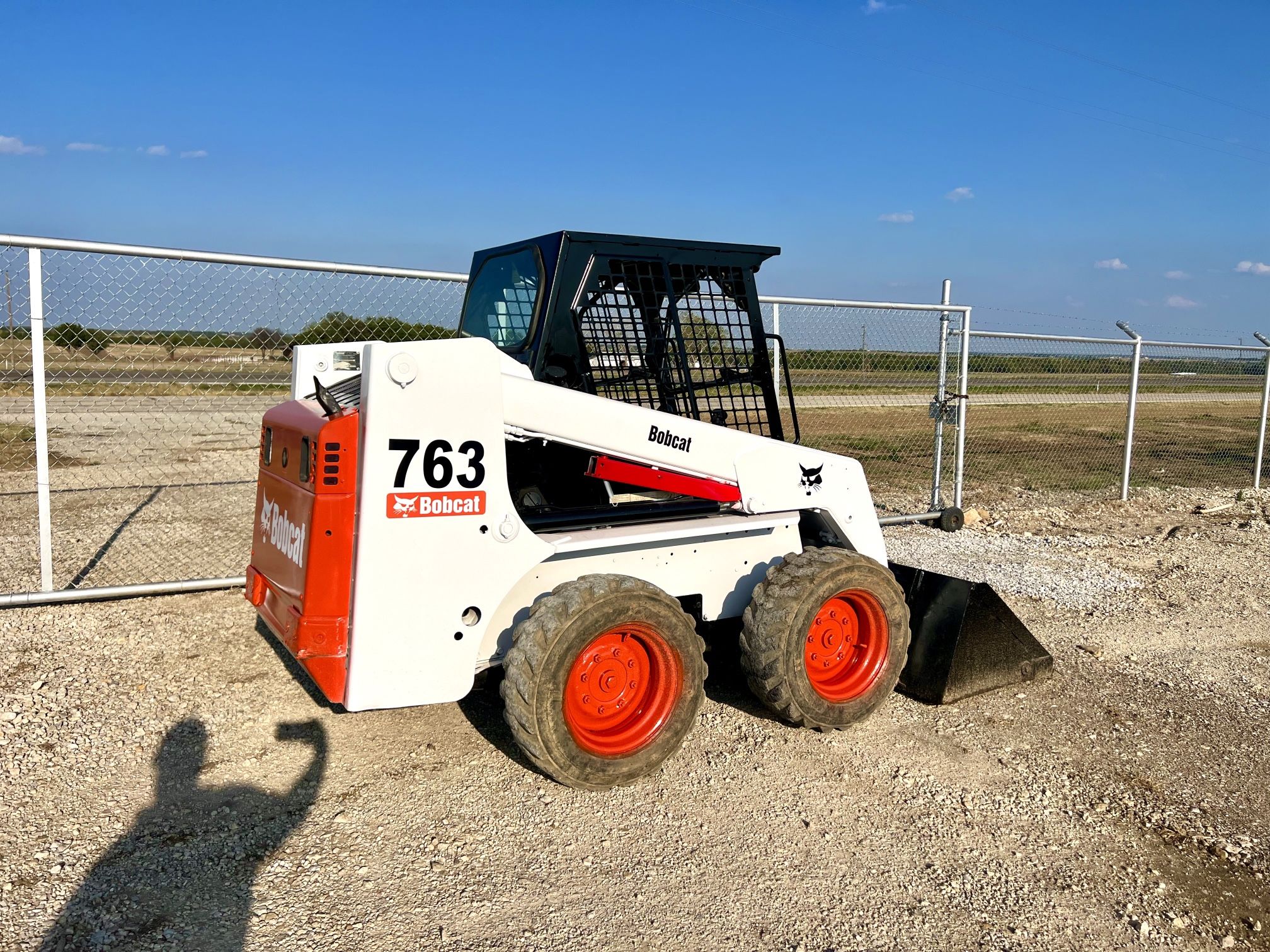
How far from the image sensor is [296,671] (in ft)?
16.5

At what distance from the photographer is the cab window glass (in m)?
4.36

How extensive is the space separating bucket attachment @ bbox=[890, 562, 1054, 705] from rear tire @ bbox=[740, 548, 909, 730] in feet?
0.98

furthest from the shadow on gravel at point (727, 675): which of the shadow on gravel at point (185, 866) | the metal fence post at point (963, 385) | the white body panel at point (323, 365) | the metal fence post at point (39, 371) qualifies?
the metal fence post at point (963, 385)

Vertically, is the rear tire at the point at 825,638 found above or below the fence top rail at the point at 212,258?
below

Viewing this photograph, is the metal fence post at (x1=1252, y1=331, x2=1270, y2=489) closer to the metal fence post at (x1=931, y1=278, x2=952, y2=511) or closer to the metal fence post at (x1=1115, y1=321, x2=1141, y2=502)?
the metal fence post at (x1=1115, y1=321, x2=1141, y2=502)

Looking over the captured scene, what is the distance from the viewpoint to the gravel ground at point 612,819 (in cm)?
296

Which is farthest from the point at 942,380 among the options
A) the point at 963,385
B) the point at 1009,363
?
the point at 1009,363

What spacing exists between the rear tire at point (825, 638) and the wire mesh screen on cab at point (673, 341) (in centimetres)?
80

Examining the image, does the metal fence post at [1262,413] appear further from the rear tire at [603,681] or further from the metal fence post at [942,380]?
the rear tire at [603,681]

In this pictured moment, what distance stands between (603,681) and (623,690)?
126 millimetres

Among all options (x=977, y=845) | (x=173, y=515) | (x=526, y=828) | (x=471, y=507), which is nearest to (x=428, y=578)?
(x=471, y=507)

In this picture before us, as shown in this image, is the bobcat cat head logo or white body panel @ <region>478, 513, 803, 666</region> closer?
white body panel @ <region>478, 513, 803, 666</region>

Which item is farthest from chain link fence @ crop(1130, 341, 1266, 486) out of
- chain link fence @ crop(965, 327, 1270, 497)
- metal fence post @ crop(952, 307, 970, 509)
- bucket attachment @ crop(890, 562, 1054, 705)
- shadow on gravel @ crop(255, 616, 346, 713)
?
shadow on gravel @ crop(255, 616, 346, 713)

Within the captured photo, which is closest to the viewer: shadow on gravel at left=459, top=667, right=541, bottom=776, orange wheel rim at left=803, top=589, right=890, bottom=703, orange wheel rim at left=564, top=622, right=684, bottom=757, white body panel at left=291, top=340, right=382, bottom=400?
orange wheel rim at left=564, top=622, right=684, bottom=757
